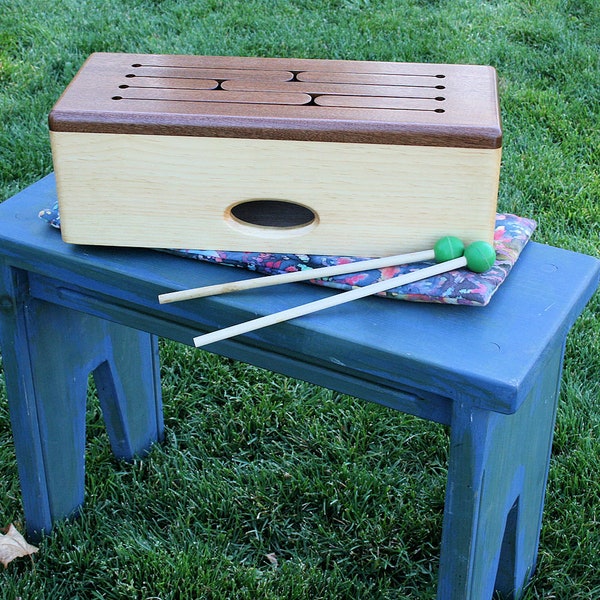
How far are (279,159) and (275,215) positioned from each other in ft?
0.64

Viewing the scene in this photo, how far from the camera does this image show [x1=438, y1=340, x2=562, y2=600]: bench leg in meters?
1.26

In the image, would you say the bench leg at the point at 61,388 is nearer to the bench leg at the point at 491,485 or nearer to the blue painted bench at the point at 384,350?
the blue painted bench at the point at 384,350

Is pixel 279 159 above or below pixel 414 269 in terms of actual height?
above

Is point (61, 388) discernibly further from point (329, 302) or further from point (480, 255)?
point (480, 255)

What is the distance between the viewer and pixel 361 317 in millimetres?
1310

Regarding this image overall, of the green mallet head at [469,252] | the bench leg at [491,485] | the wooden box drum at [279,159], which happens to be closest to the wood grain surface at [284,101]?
the wooden box drum at [279,159]

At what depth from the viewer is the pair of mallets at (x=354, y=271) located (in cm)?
128

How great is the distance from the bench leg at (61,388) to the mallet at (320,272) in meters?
0.40

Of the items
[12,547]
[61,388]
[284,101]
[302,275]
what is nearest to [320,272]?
[302,275]

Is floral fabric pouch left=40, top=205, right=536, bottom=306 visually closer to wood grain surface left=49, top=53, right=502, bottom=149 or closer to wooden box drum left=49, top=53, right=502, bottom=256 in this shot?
wooden box drum left=49, top=53, right=502, bottom=256

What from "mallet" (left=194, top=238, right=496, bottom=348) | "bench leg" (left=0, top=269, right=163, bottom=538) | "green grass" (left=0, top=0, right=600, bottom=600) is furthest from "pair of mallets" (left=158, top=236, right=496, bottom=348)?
"green grass" (left=0, top=0, right=600, bottom=600)

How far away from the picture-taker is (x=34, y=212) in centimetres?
159

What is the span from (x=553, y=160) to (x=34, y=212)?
6.41 ft

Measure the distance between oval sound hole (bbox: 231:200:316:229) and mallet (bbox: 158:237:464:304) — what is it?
0.15 metres
